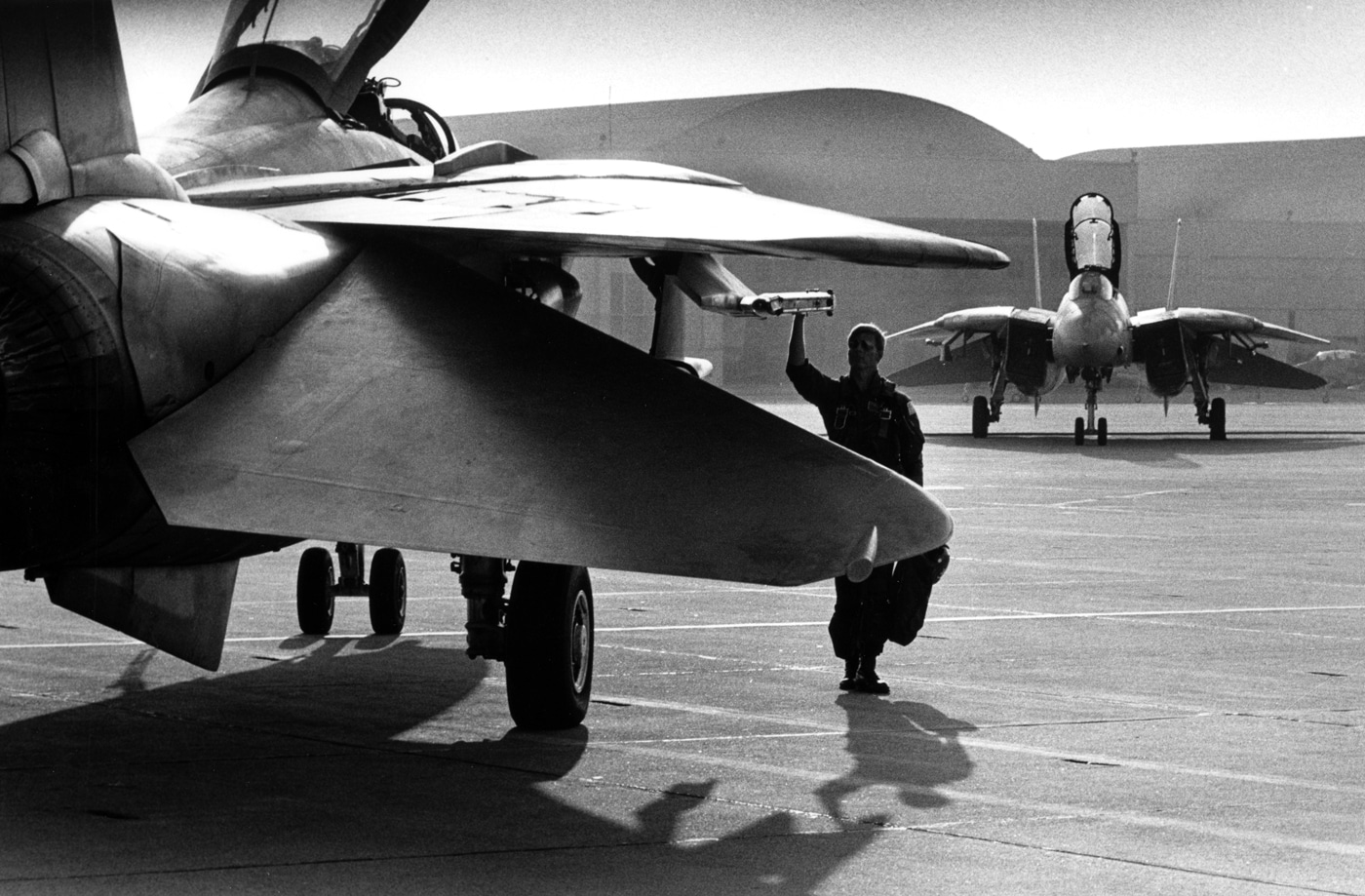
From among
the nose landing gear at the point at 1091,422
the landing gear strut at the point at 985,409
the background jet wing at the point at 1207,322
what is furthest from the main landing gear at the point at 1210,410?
the landing gear strut at the point at 985,409

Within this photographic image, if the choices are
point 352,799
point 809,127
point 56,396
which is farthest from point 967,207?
point 56,396

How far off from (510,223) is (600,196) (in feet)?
2.30

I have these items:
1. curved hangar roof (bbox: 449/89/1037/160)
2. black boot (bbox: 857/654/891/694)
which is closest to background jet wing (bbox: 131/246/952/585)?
black boot (bbox: 857/654/891/694)

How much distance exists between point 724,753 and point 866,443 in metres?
2.56

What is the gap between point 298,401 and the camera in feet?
20.6

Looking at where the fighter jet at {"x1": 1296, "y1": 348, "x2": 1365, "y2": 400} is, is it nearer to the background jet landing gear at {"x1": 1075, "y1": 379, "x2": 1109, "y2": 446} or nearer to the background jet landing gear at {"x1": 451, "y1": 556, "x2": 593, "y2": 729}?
the background jet landing gear at {"x1": 1075, "y1": 379, "x2": 1109, "y2": 446}

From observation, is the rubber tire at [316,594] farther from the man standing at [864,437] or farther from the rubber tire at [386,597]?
the man standing at [864,437]

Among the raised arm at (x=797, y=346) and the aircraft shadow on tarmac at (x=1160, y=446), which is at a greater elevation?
the raised arm at (x=797, y=346)

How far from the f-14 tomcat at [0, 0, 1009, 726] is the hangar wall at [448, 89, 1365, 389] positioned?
151 ft

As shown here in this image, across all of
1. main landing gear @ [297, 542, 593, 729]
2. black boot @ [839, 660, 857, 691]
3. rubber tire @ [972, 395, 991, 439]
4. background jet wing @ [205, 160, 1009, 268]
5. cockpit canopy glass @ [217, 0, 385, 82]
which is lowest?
rubber tire @ [972, 395, 991, 439]

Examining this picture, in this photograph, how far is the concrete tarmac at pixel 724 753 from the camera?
591cm

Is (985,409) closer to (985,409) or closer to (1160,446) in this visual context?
(985,409)

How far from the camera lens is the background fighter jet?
37.5m

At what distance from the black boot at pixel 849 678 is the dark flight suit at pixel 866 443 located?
0.04ft
